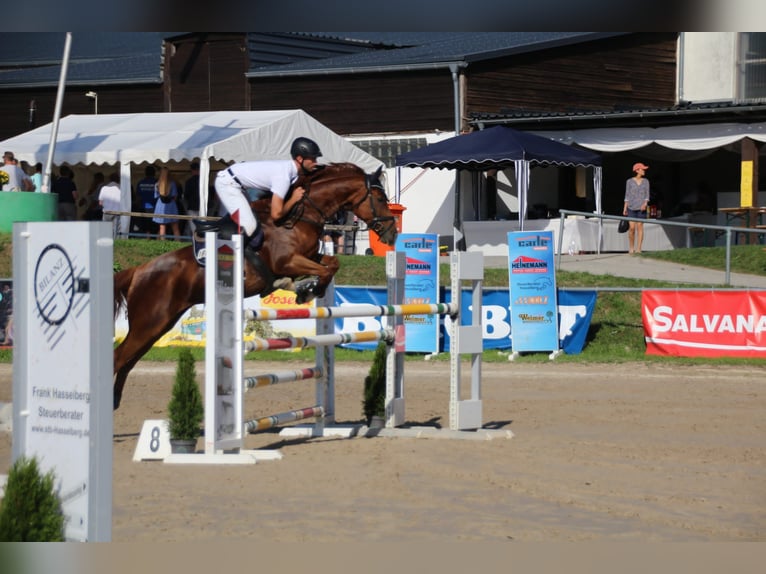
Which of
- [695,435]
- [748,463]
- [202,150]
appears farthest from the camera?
[202,150]

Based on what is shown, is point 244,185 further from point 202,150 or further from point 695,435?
point 202,150

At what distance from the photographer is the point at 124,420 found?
36.5ft

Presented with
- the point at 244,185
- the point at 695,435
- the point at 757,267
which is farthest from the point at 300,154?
the point at 757,267

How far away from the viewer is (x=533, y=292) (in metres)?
16.2

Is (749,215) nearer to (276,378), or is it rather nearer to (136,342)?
(136,342)

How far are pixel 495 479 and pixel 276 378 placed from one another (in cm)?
209

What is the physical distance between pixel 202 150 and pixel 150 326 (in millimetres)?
10862

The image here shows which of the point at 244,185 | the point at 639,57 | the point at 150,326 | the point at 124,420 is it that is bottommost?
the point at 124,420

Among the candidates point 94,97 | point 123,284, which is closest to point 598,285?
point 123,284

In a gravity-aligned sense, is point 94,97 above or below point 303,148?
above

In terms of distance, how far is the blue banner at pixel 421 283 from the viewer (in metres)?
16.6

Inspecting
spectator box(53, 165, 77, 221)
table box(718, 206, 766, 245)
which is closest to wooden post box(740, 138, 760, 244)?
table box(718, 206, 766, 245)

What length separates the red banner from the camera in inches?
602

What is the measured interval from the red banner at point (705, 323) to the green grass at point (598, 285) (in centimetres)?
28
